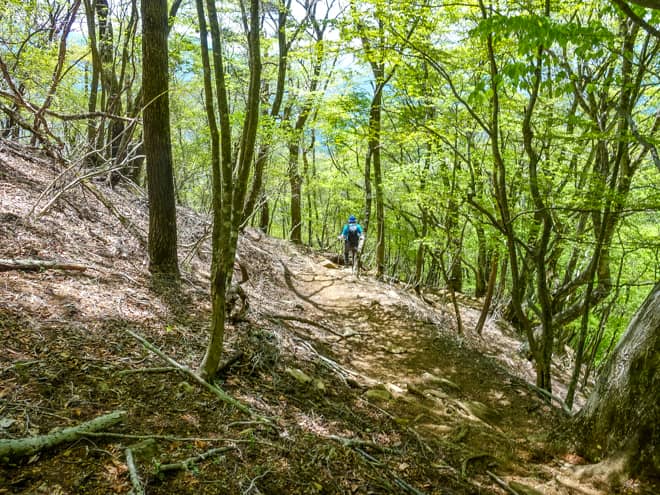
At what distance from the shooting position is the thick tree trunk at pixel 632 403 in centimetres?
337

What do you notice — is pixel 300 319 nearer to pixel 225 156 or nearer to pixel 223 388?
pixel 223 388

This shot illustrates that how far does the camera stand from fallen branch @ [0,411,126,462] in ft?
6.89

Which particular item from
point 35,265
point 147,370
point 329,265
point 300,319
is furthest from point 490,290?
point 35,265

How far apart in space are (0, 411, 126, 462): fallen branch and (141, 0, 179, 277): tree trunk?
127 inches

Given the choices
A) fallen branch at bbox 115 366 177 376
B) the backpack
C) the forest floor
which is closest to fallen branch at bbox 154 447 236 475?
the forest floor

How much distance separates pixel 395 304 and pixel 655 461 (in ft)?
17.9

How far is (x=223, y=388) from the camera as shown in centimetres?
349

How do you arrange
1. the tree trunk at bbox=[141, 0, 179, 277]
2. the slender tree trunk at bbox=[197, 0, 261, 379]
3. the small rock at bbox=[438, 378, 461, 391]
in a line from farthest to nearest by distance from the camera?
1. the small rock at bbox=[438, 378, 461, 391]
2. the tree trunk at bbox=[141, 0, 179, 277]
3. the slender tree trunk at bbox=[197, 0, 261, 379]

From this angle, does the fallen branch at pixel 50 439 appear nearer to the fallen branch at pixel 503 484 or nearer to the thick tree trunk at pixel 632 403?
the fallen branch at pixel 503 484

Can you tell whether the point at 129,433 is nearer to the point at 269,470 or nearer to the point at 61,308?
the point at 269,470

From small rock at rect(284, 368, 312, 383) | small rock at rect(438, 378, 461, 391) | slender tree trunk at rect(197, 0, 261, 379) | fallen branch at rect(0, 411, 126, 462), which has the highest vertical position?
slender tree trunk at rect(197, 0, 261, 379)

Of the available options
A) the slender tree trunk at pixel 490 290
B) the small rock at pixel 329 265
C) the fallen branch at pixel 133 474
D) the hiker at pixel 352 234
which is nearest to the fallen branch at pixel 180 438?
the fallen branch at pixel 133 474

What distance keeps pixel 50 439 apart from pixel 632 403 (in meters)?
4.37

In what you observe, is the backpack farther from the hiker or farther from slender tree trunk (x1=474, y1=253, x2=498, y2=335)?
slender tree trunk (x1=474, y1=253, x2=498, y2=335)
